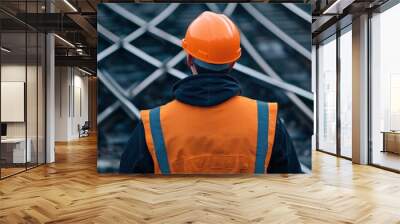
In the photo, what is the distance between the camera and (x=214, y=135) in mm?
5895

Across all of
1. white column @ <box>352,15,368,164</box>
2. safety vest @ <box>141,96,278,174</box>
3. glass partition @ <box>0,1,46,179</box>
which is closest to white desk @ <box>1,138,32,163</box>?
glass partition @ <box>0,1,46,179</box>

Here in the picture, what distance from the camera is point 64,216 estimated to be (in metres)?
3.93

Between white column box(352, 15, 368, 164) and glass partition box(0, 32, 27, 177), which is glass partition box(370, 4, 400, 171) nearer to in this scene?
white column box(352, 15, 368, 164)

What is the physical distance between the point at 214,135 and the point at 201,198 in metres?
1.37

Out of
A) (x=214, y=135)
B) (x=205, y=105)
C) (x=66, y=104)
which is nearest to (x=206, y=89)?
(x=205, y=105)

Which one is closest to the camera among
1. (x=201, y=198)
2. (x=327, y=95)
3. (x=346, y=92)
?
(x=201, y=198)

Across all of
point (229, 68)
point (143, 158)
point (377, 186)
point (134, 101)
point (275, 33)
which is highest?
point (275, 33)

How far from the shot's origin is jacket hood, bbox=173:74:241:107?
5.87 m

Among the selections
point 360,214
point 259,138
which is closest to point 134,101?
point 259,138

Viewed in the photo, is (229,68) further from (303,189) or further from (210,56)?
(303,189)

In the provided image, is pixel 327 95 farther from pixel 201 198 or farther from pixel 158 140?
pixel 201 198

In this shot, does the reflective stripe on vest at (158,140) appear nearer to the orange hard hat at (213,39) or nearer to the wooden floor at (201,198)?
the wooden floor at (201,198)

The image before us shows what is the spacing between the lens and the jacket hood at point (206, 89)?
5.87 metres

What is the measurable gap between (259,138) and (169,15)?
2447mm
